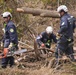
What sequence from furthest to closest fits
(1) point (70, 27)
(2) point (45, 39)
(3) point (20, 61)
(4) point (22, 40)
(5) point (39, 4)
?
(5) point (39, 4) < (4) point (22, 40) < (2) point (45, 39) < (3) point (20, 61) < (1) point (70, 27)

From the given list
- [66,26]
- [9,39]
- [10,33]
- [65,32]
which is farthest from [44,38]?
[10,33]

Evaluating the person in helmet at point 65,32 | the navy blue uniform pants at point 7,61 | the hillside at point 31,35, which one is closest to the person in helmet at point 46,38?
the hillside at point 31,35

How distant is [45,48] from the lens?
9289 mm

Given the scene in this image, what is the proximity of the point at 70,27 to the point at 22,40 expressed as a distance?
3.19 metres

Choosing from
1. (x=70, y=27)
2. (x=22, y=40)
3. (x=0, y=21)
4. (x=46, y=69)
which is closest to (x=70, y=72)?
(x=46, y=69)

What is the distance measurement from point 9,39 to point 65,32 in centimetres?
169

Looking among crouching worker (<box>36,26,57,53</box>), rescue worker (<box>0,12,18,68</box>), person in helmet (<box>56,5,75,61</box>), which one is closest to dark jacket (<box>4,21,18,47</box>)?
rescue worker (<box>0,12,18,68</box>)

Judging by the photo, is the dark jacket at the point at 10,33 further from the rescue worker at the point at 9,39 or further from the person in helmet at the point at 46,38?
the person in helmet at the point at 46,38

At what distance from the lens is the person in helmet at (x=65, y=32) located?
8.25 meters

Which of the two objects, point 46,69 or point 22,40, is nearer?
point 46,69

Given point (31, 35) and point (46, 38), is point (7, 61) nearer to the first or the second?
point (46, 38)

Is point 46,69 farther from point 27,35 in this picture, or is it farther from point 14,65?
point 27,35

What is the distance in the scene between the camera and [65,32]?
8398 mm

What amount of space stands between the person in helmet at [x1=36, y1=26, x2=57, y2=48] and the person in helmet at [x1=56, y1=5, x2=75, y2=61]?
0.98 m
